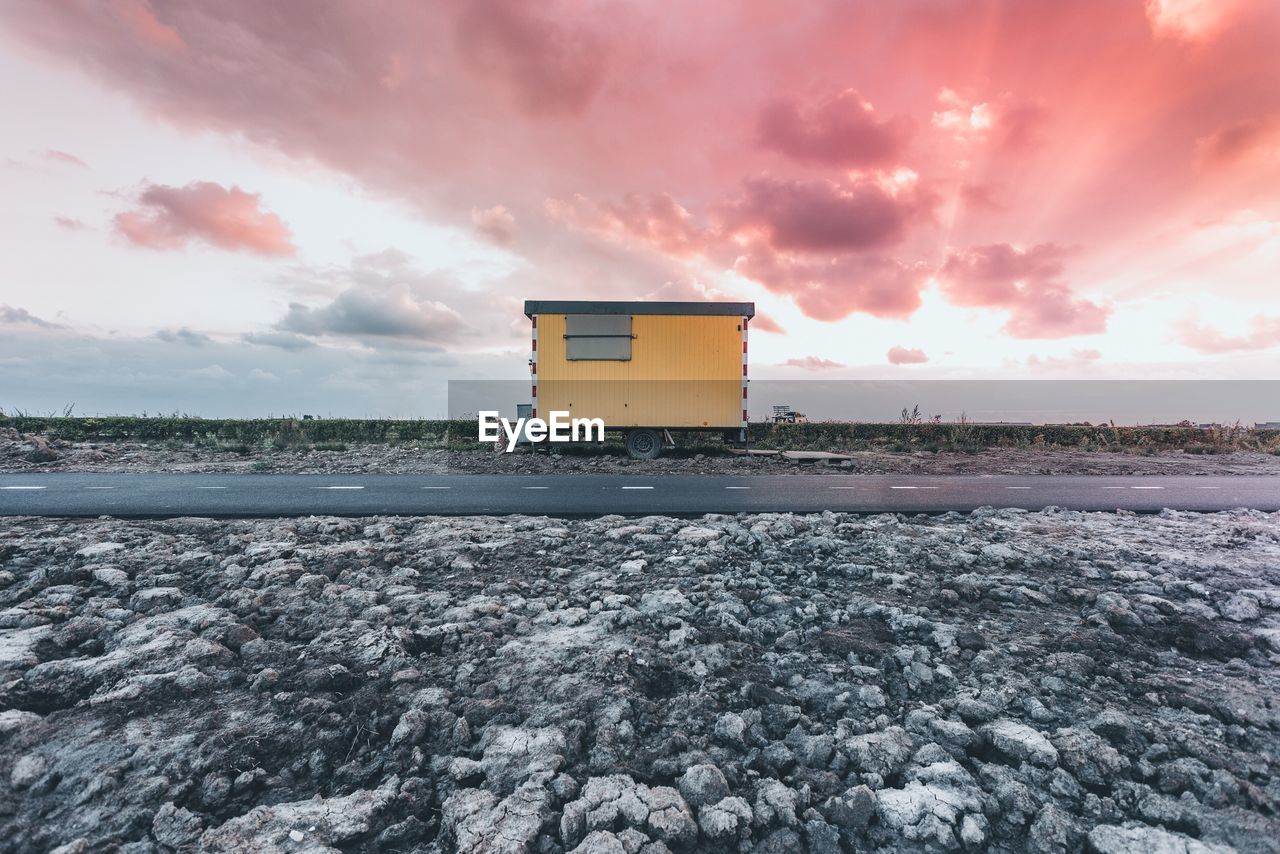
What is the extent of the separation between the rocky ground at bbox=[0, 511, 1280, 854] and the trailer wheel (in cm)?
850

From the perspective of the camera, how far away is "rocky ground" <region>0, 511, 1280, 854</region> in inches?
65.6

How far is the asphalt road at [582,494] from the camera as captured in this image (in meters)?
6.00

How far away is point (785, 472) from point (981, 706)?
27.5 feet

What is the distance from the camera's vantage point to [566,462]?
11.7 meters

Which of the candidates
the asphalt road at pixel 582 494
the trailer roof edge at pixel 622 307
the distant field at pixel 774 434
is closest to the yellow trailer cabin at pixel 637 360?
the trailer roof edge at pixel 622 307

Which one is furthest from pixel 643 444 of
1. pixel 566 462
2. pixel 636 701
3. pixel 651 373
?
pixel 636 701

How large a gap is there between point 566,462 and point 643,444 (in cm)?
198

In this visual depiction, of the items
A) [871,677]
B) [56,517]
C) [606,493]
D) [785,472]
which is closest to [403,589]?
[871,677]

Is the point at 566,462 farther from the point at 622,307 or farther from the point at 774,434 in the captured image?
the point at 774,434

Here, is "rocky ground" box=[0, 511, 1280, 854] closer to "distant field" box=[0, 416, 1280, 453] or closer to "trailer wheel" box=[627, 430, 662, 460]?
"trailer wheel" box=[627, 430, 662, 460]

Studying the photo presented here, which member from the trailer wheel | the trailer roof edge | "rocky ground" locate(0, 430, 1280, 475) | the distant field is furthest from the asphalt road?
the distant field

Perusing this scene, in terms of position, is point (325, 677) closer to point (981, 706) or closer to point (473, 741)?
point (473, 741)

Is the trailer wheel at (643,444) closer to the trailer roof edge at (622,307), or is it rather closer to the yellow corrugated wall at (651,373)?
the yellow corrugated wall at (651,373)

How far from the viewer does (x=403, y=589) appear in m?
3.43
